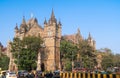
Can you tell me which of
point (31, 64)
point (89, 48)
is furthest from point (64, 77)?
point (89, 48)

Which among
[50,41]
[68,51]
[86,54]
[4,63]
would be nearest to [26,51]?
[50,41]

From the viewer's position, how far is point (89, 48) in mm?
78438

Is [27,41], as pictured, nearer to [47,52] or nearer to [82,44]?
[47,52]

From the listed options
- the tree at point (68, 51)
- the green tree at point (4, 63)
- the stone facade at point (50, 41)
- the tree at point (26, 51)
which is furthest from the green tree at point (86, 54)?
the green tree at point (4, 63)

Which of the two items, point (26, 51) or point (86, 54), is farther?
point (86, 54)

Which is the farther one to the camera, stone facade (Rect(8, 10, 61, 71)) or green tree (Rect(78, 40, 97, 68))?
green tree (Rect(78, 40, 97, 68))

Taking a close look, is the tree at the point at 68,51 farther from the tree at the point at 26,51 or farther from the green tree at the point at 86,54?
the tree at the point at 26,51

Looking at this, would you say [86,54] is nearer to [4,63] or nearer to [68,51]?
[68,51]

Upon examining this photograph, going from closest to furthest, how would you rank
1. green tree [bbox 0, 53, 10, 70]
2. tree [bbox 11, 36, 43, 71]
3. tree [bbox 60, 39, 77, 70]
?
tree [bbox 11, 36, 43, 71]
tree [bbox 60, 39, 77, 70]
green tree [bbox 0, 53, 10, 70]

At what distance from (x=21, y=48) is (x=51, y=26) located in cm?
1174

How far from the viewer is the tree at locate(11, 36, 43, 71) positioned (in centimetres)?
6725

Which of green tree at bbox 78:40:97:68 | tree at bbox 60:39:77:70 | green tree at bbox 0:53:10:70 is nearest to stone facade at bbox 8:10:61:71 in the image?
tree at bbox 60:39:77:70

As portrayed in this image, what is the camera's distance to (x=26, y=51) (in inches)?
2672

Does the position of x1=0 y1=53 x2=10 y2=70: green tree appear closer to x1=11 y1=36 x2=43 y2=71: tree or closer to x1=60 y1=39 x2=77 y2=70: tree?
x1=11 y1=36 x2=43 y2=71: tree
